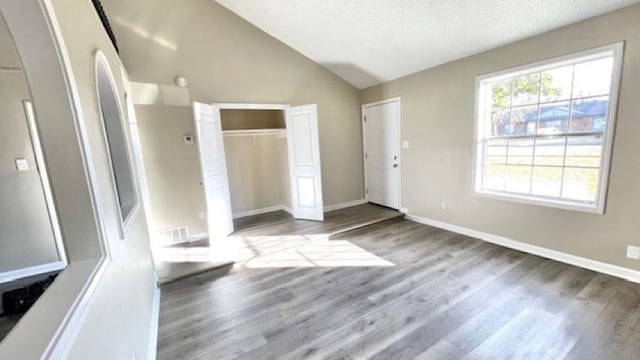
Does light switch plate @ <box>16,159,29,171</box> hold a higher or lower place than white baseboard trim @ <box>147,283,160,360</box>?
higher

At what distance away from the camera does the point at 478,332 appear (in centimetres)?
203

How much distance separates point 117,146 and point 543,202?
4.54 m

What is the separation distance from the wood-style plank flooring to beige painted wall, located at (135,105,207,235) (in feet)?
4.38

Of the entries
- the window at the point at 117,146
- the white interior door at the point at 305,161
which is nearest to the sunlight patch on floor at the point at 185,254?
the window at the point at 117,146

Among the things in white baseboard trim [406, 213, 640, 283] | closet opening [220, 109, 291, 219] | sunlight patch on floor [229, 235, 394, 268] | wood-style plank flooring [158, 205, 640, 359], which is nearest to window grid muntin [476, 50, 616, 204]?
white baseboard trim [406, 213, 640, 283]

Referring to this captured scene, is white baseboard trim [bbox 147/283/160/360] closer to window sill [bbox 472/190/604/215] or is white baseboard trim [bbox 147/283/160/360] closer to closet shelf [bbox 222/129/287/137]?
closet shelf [bbox 222/129/287/137]

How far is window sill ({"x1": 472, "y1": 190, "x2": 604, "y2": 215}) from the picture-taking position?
9.05 feet

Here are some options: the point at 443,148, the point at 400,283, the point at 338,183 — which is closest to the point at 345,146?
the point at 338,183

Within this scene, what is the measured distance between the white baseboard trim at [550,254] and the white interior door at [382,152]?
3.43ft

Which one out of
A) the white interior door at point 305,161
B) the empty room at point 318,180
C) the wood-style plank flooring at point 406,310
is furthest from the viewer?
the white interior door at point 305,161

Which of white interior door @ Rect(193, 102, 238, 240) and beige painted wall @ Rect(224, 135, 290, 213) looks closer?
white interior door @ Rect(193, 102, 238, 240)

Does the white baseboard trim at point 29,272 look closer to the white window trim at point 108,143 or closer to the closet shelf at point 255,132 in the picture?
the white window trim at point 108,143

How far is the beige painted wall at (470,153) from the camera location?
249 centimetres

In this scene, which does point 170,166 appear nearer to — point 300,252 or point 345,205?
point 300,252
